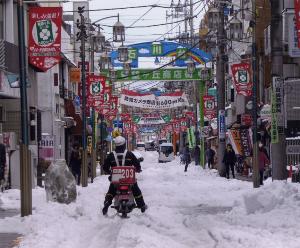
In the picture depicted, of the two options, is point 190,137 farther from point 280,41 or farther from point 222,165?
→ point 280,41

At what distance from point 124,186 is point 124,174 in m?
0.28

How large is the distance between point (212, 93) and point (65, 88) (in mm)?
12479

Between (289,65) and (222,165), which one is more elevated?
(289,65)

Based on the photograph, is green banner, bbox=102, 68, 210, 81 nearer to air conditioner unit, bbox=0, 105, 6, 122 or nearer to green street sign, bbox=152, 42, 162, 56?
green street sign, bbox=152, 42, 162, 56

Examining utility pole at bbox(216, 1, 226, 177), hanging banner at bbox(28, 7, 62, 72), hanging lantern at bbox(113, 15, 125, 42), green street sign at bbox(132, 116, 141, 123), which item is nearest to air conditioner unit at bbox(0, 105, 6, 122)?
hanging lantern at bbox(113, 15, 125, 42)

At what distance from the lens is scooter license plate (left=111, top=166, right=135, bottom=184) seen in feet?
48.8

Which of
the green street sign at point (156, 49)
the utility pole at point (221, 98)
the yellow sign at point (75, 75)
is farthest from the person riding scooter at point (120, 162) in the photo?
the yellow sign at point (75, 75)

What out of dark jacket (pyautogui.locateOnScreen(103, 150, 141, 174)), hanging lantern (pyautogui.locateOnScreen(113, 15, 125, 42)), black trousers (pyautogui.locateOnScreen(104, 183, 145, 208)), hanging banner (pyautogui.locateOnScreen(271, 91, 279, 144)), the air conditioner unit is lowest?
black trousers (pyautogui.locateOnScreen(104, 183, 145, 208))

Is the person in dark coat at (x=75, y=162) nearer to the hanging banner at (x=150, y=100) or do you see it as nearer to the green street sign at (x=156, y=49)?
the green street sign at (x=156, y=49)

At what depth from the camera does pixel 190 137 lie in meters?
61.3

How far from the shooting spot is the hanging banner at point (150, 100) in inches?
2096

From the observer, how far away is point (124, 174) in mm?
14891

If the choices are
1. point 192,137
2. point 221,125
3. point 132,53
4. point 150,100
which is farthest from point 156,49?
point 192,137

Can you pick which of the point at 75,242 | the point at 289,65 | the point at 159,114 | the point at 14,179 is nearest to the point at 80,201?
the point at 14,179
